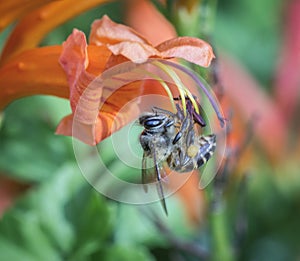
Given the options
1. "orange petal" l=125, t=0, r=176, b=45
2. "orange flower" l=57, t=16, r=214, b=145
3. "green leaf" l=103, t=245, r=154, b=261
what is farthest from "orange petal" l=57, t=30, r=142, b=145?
"orange petal" l=125, t=0, r=176, b=45

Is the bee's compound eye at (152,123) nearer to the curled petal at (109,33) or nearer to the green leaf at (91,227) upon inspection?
the curled petal at (109,33)

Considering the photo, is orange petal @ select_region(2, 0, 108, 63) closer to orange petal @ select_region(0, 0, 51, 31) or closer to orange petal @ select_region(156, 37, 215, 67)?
orange petal @ select_region(0, 0, 51, 31)

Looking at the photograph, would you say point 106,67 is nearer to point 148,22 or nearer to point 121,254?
point 121,254

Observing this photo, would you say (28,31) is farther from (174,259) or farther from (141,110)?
(174,259)

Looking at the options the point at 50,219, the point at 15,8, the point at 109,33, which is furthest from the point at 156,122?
the point at 50,219

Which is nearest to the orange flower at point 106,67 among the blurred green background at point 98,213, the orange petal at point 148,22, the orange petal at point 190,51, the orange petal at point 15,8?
the orange petal at point 190,51

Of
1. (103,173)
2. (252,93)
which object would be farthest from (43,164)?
(252,93)
